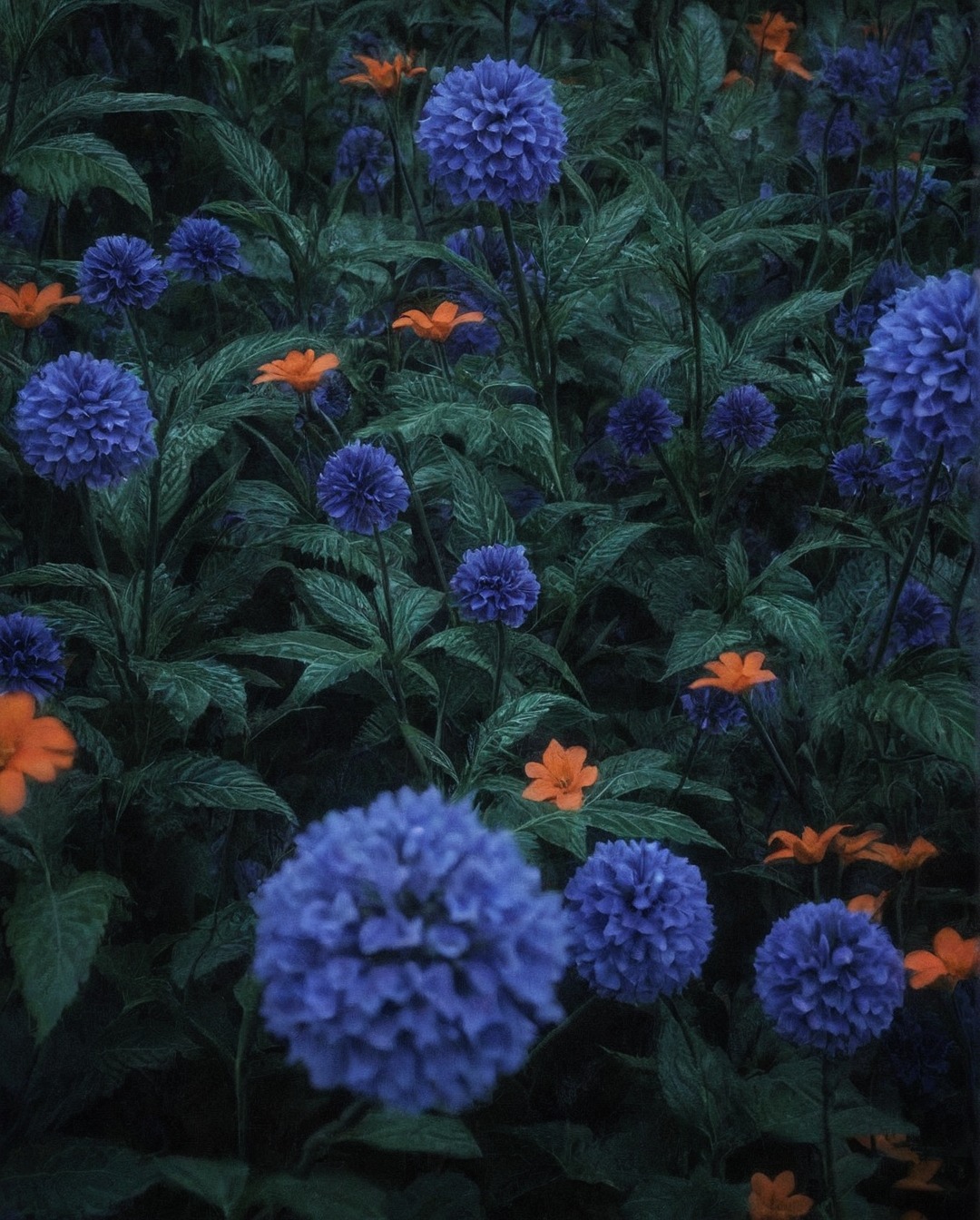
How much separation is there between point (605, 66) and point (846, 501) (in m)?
0.84

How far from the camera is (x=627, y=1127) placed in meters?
1.05

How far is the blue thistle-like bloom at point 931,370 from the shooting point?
921 millimetres

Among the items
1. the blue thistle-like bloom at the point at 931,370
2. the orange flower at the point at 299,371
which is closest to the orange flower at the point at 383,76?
the orange flower at the point at 299,371

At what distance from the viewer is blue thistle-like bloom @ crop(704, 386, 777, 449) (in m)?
1.37

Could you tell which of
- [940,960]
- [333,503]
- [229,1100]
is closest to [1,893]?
[229,1100]

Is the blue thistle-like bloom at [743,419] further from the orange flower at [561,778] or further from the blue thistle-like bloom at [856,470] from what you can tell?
the orange flower at [561,778]

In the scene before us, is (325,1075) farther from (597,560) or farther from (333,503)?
(597,560)

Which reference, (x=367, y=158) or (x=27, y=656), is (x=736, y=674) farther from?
(x=367, y=158)

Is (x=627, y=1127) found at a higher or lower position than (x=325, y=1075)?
lower

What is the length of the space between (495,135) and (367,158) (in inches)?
30.4

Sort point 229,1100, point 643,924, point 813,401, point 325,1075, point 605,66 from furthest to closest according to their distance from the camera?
point 605,66
point 813,401
point 229,1100
point 643,924
point 325,1075

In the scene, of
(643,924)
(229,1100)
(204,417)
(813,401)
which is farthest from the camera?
(813,401)

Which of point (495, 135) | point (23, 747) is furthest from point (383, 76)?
point (23, 747)

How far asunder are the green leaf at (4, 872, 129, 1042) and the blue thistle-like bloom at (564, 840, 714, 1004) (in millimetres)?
369
